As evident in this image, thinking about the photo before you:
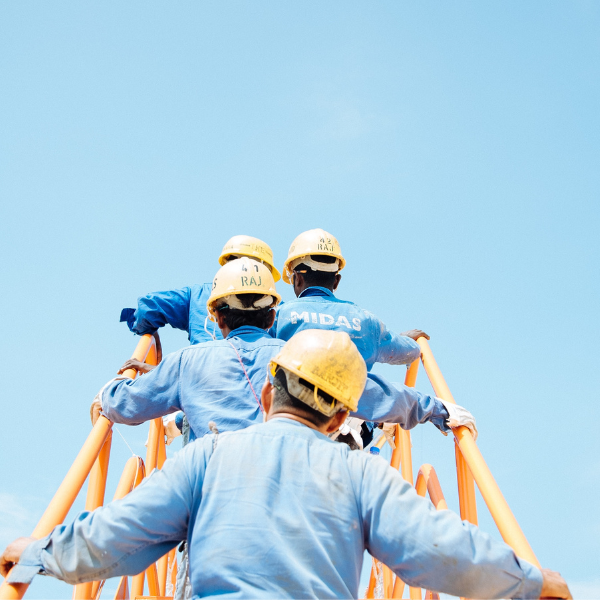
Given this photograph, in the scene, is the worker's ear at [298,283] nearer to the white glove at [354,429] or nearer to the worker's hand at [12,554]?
the white glove at [354,429]

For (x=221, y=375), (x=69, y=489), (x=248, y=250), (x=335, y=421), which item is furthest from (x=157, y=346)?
(x=335, y=421)

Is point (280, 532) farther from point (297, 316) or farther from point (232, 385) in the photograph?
point (297, 316)

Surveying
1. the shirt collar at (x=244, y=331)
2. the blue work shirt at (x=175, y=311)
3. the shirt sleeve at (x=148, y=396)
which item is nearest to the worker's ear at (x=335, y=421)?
the shirt sleeve at (x=148, y=396)

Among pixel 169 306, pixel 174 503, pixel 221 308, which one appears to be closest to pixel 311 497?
pixel 174 503

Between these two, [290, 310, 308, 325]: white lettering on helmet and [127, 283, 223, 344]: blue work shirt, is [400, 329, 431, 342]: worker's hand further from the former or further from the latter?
[127, 283, 223, 344]: blue work shirt

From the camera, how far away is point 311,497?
2057 mm

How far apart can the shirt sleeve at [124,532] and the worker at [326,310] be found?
96.3 inches

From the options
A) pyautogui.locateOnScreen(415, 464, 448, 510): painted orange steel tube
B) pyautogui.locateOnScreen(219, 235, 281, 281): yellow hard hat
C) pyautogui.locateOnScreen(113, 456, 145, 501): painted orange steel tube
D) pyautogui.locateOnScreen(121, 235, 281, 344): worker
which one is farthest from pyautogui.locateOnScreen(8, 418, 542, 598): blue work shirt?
pyautogui.locateOnScreen(219, 235, 281, 281): yellow hard hat

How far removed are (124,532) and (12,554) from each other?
17.7 inches

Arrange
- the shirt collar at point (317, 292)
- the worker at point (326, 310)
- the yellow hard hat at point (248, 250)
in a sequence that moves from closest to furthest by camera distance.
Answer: the worker at point (326, 310)
the shirt collar at point (317, 292)
the yellow hard hat at point (248, 250)

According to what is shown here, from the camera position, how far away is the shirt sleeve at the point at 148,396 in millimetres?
3449

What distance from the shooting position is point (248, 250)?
582 cm

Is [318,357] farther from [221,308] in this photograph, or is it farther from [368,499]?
[221,308]

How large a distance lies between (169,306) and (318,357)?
11.1 feet
